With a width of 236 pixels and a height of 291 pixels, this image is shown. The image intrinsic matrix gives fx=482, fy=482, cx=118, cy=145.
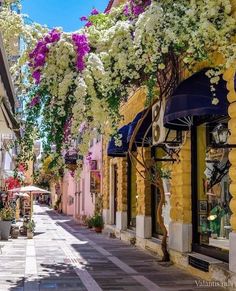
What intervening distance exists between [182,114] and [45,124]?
2673 millimetres

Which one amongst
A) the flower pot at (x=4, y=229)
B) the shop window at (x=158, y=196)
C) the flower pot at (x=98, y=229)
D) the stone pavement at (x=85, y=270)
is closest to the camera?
the stone pavement at (x=85, y=270)

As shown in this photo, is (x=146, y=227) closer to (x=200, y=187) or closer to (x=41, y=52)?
(x=200, y=187)

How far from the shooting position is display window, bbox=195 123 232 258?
381 inches

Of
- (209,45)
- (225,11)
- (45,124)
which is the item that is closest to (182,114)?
(209,45)

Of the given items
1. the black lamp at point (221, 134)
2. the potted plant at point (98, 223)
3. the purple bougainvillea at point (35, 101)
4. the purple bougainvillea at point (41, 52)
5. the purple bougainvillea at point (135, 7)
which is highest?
the purple bougainvillea at point (135, 7)

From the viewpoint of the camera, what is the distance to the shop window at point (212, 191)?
9.75m

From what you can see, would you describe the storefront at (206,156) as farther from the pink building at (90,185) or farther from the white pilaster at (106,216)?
the white pilaster at (106,216)

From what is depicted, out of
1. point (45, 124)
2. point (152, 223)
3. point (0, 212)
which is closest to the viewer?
point (45, 124)

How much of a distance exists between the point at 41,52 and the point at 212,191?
15.5 feet

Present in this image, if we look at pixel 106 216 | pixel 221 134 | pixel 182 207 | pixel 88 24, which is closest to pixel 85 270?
pixel 182 207

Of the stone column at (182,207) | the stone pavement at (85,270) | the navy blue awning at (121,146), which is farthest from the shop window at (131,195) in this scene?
the stone column at (182,207)

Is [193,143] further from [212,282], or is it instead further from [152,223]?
[152,223]

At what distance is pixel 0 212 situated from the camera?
1834 centimetres

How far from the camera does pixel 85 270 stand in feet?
35.4
